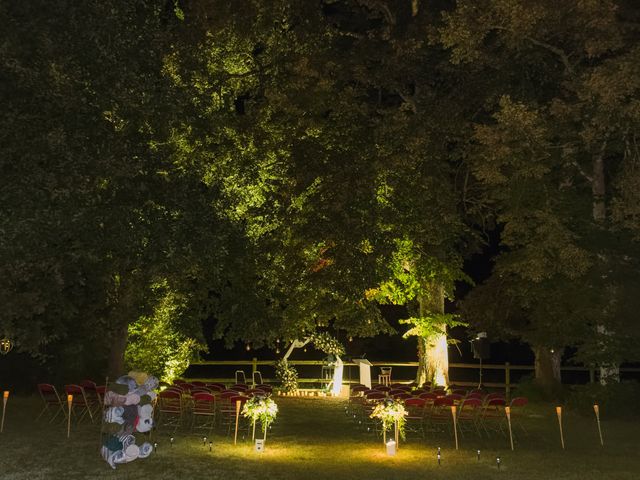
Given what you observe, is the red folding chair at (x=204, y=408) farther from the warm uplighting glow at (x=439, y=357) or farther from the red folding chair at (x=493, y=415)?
the warm uplighting glow at (x=439, y=357)

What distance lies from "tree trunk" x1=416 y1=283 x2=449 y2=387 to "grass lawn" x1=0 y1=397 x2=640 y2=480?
7.16 m

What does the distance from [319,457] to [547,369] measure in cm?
1253

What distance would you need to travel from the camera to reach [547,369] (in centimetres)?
2236

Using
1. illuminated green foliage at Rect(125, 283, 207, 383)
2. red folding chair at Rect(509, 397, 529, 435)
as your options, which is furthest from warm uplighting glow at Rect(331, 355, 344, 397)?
red folding chair at Rect(509, 397, 529, 435)

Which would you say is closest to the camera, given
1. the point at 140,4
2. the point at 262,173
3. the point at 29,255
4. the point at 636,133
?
the point at 29,255

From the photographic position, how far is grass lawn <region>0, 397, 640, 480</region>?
34.1 feet

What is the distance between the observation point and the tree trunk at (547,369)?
2195 cm

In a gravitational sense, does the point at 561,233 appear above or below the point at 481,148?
below

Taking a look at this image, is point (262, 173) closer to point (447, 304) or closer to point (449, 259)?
point (449, 259)

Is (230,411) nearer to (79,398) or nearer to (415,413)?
(79,398)

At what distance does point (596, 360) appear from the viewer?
18.1 m

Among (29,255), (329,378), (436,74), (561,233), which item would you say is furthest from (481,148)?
A: (29,255)

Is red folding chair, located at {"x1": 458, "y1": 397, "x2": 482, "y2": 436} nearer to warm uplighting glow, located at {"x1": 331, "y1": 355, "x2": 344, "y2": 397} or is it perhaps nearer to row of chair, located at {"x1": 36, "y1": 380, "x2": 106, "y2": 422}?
row of chair, located at {"x1": 36, "y1": 380, "x2": 106, "y2": 422}

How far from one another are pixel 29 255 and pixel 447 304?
136ft
